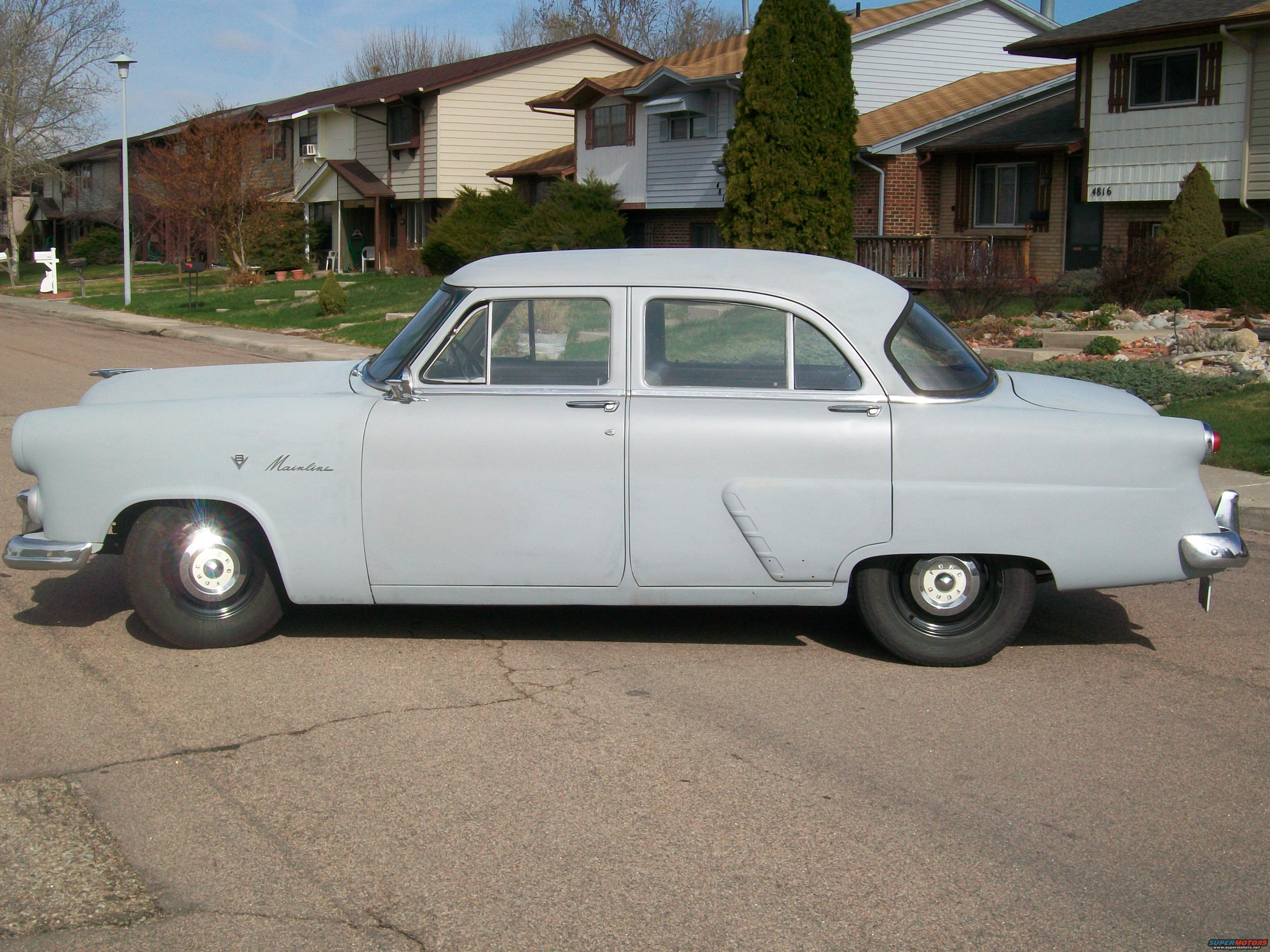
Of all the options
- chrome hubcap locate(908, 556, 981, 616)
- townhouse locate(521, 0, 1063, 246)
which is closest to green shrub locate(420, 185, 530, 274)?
townhouse locate(521, 0, 1063, 246)

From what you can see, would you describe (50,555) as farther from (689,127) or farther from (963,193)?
(689,127)

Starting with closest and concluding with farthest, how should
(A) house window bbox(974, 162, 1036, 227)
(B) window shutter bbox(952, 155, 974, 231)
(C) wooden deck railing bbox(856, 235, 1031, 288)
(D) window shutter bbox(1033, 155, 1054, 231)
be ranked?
1. (C) wooden deck railing bbox(856, 235, 1031, 288)
2. (D) window shutter bbox(1033, 155, 1054, 231)
3. (A) house window bbox(974, 162, 1036, 227)
4. (B) window shutter bbox(952, 155, 974, 231)

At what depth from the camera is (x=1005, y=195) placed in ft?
95.1

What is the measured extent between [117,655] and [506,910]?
9.75 feet

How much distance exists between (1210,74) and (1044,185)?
14.6 ft

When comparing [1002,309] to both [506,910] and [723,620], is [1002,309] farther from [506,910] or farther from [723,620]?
[506,910]

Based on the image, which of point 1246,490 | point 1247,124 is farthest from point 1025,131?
point 1246,490

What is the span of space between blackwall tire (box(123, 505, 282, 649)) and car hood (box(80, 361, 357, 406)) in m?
0.57

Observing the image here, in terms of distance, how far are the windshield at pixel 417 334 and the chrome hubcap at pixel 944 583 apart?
2.35m

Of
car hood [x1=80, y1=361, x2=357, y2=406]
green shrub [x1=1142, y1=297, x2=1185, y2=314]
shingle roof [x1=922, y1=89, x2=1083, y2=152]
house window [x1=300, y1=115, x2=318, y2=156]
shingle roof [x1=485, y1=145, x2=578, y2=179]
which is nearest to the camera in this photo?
car hood [x1=80, y1=361, x2=357, y2=406]

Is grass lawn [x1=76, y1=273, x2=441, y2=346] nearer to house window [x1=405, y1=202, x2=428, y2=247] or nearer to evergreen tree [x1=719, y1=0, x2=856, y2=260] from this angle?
house window [x1=405, y1=202, x2=428, y2=247]

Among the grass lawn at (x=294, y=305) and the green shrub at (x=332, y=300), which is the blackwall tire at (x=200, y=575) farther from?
the green shrub at (x=332, y=300)

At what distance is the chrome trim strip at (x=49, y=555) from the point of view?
5457mm

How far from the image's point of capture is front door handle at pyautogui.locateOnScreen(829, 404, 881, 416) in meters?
5.33
